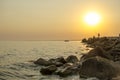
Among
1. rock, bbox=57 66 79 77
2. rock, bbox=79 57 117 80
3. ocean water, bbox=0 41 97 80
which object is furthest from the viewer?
rock, bbox=57 66 79 77

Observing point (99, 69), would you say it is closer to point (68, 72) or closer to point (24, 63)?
point (68, 72)

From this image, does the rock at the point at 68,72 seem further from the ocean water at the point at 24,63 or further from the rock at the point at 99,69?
the rock at the point at 99,69

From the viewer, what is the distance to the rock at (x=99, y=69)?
1755 cm

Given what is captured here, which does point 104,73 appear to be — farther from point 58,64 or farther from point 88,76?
point 58,64

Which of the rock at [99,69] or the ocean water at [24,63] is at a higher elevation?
the rock at [99,69]

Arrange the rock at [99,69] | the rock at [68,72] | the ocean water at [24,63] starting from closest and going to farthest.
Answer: the rock at [99,69], the ocean water at [24,63], the rock at [68,72]

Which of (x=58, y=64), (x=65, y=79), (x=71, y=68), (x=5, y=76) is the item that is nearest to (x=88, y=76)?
(x=65, y=79)

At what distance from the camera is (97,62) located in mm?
17906

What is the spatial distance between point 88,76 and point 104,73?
4.06 ft

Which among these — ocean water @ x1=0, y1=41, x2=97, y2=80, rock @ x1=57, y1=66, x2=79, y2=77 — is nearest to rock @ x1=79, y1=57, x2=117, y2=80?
ocean water @ x1=0, y1=41, x2=97, y2=80

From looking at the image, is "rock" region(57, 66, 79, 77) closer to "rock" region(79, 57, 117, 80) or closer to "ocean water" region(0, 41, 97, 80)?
"ocean water" region(0, 41, 97, 80)

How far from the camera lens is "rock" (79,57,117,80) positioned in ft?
57.6

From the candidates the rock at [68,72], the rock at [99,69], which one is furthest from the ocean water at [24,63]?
the rock at [99,69]

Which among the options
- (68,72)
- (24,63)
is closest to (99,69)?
(68,72)
